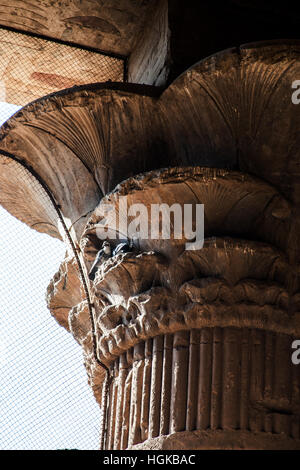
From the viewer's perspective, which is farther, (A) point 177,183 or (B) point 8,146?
(B) point 8,146

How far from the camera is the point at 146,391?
4230mm

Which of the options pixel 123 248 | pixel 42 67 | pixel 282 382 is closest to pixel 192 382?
pixel 282 382

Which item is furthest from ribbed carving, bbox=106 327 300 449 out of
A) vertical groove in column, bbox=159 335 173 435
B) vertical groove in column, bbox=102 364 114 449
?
vertical groove in column, bbox=102 364 114 449

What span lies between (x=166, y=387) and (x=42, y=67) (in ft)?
8.21

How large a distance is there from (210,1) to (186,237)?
151 cm

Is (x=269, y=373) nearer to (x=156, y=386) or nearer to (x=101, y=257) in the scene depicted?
(x=156, y=386)

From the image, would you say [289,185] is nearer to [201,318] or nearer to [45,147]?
[201,318]

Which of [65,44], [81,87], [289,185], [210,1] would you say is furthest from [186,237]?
[65,44]

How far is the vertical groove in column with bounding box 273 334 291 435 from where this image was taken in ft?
13.1

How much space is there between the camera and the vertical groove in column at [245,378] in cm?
397

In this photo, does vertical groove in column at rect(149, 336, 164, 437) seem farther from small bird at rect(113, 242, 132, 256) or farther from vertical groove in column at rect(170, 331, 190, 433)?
small bird at rect(113, 242, 132, 256)

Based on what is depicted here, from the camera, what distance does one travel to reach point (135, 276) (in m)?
4.42
